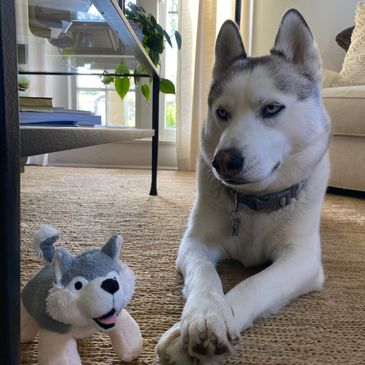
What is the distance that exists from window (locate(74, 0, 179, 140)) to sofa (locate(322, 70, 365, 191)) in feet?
5.31

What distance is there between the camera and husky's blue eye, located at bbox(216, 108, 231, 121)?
946mm

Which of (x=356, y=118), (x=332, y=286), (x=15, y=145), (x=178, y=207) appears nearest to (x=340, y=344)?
(x=332, y=286)

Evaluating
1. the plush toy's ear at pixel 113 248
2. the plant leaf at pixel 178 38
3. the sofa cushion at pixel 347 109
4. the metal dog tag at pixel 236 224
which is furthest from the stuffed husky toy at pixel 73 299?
the plant leaf at pixel 178 38

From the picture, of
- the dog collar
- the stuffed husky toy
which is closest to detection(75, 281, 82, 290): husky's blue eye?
the stuffed husky toy

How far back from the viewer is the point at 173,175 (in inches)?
119

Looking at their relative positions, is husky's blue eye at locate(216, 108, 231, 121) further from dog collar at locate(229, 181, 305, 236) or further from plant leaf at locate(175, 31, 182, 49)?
plant leaf at locate(175, 31, 182, 49)

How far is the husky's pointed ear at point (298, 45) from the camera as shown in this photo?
1000 millimetres

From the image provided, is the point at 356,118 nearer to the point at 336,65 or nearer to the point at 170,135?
the point at 336,65

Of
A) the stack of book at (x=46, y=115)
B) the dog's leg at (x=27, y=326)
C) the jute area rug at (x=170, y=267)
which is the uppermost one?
the stack of book at (x=46, y=115)

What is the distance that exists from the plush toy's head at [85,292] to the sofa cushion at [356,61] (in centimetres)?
233

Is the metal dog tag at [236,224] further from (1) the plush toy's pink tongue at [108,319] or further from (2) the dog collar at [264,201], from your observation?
(1) the plush toy's pink tongue at [108,319]

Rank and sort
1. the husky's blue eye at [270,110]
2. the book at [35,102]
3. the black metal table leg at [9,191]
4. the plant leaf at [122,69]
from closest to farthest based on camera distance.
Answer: the black metal table leg at [9,191] → the husky's blue eye at [270,110] → the book at [35,102] → the plant leaf at [122,69]

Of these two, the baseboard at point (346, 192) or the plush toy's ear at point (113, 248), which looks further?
the baseboard at point (346, 192)

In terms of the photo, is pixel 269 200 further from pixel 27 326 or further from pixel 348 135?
pixel 348 135
